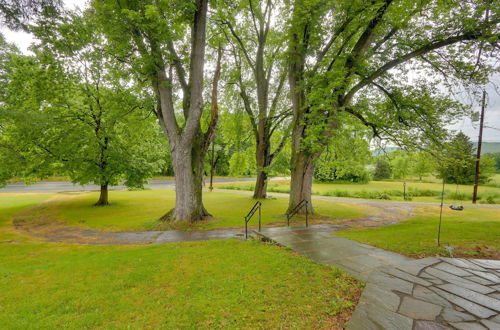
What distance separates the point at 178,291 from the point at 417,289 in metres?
3.85

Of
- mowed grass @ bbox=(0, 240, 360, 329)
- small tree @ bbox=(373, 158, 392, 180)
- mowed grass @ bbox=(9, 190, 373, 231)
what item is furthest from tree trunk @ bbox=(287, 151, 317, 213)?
small tree @ bbox=(373, 158, 392, 180)

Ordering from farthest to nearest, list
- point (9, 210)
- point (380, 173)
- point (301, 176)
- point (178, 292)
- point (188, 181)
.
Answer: point (380, 173) → point (9, 210) → point (301, 176) → point (188, 181) → point (178, 292)

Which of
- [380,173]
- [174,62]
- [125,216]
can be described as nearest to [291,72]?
[174,62]

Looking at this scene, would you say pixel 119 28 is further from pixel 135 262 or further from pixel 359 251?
pixel 359 251

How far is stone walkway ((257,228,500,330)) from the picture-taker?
8.14ft

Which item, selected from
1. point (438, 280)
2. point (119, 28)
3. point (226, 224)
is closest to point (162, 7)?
point (119, 28)

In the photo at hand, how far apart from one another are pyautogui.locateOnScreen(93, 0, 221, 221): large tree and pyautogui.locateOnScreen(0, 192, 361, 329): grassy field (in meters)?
4.40

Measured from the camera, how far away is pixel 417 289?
3221 millimetres

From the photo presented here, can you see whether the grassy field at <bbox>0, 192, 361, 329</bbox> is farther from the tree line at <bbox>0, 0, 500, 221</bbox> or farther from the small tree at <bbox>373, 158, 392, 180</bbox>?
the small tree at <bbox>373, 158, 392, 180</bbox>

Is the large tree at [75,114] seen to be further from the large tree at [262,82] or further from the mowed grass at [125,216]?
the large tree at [262,82]

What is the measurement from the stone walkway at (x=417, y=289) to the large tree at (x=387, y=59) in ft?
14.9

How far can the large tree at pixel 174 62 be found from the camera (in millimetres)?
7742

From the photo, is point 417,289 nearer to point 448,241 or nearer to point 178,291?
point 178,291

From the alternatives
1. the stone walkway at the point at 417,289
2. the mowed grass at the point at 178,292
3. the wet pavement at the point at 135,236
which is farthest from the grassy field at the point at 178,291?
the wet pavement at the point at 135,236
